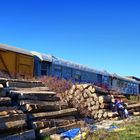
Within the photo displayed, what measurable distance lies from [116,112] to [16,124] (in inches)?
311

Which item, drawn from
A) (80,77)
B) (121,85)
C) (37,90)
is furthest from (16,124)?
(121,85)

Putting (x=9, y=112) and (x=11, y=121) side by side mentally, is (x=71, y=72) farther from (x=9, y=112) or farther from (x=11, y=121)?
(x=11, y=121)

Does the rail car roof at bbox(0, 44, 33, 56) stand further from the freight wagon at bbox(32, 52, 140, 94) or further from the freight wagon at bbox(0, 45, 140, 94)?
the freight wagon at bbox(32, 52, 140, 94)

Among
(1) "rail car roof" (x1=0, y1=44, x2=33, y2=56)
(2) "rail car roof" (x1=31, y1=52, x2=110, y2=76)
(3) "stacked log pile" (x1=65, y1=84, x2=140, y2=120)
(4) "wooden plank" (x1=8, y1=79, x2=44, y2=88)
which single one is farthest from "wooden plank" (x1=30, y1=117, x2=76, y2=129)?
(2) "rail car roof" (x1=31, y1=52, x2=110, y2=76)

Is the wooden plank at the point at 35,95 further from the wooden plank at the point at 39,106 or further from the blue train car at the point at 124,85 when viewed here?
the blue train car at the point at 124,85

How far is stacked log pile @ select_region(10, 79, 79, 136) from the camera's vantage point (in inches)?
426

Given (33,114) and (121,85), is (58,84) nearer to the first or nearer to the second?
(33,114)

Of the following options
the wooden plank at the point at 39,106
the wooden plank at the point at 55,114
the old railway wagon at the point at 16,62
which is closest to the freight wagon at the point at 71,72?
the old railway wagon at the point at 16,62

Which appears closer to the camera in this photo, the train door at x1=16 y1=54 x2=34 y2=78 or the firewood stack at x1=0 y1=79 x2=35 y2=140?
the firewood stack at x1=0 y1=79 x2=35 y2=140

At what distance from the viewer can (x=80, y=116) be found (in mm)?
14883

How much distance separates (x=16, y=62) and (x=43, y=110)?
32.1 feet

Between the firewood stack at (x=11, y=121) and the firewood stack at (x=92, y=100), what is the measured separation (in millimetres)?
5767

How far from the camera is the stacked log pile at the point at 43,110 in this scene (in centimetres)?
1081

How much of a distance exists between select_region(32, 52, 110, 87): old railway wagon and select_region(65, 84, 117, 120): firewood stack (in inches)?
225
